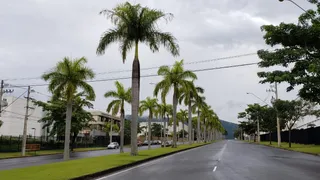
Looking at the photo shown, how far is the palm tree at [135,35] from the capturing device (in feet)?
90.0

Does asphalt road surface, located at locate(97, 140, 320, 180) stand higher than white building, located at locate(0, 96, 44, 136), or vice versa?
white building, located at locate(0, 96, 44, 136)

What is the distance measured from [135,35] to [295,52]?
11.3 m

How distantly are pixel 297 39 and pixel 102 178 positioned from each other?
18128mm

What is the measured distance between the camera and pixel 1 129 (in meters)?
68.9

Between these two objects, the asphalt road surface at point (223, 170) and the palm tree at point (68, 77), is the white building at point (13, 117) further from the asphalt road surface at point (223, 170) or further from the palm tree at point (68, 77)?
the asphalt road surface at point (223, 170)

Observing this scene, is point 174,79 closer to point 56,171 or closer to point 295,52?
point 295,52

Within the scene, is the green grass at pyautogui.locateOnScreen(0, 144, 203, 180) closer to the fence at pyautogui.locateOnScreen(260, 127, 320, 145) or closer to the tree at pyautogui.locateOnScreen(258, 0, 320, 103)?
the tree at pyautogui.locateOnScreen(258, 0, 320, 103)

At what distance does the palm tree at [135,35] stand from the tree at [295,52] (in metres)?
7.13

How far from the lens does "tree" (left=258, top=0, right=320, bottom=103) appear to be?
25.2 meters

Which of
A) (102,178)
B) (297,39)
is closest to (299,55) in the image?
(297,39)

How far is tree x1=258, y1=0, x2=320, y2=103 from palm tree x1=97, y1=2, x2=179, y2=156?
7131mm

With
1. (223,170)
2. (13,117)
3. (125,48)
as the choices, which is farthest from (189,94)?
(223,170)

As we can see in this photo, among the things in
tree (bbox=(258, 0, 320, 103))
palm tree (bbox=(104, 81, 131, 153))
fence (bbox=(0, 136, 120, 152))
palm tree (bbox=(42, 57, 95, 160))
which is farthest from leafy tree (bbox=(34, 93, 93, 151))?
tree (bbox=(258, 0, 320, 103))

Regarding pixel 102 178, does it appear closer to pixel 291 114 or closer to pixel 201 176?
pixel 201 176
